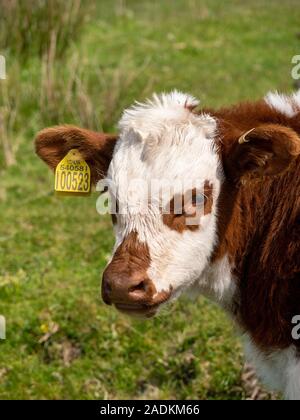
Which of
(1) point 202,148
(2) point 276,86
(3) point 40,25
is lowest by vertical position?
(1) point 202,148

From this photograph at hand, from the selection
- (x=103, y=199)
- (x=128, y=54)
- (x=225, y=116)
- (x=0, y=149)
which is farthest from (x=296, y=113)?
(x=128, y=54)

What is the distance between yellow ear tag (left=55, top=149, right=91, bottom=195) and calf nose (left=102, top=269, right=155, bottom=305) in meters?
0.94

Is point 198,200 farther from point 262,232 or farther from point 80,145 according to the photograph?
point 80,145

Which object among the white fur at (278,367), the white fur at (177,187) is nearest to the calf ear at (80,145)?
the white fur at (177,187)

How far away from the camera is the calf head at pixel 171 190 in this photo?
153 inches

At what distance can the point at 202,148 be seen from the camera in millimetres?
4113

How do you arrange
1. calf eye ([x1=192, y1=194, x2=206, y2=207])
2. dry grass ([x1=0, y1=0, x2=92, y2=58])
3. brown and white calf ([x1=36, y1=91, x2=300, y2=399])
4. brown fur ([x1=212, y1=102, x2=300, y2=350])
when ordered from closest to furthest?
brown and white calf ([x1=36, y1=91, x2=300, y2=399]) → calf eye ([x1=192, y1=194, x2=206, y2=207]) → brown fur ([x1=212, y1=102, x2=300, y2=350]) → dry grass ([x1=0, y1=0, x2=92, y2=58])

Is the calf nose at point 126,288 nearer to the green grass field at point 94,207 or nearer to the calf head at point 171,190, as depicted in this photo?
the calf head at point 171,190

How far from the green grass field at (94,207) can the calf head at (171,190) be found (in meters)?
1.59

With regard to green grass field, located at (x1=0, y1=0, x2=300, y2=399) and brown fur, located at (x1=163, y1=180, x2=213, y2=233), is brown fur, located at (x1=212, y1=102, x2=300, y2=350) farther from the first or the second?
green grass field, located at (x1=0, y1=0, x2=300, y2=399)

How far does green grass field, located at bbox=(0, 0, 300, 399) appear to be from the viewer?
5816 millimetres

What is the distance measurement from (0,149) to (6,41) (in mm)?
2445

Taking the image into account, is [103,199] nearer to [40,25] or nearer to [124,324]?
[124,324]

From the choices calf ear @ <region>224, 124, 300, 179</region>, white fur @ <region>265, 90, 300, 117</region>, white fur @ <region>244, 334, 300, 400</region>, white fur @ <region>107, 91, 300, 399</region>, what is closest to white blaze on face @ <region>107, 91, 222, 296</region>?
white fur @ <region>107, 91, 300, 399</region>
